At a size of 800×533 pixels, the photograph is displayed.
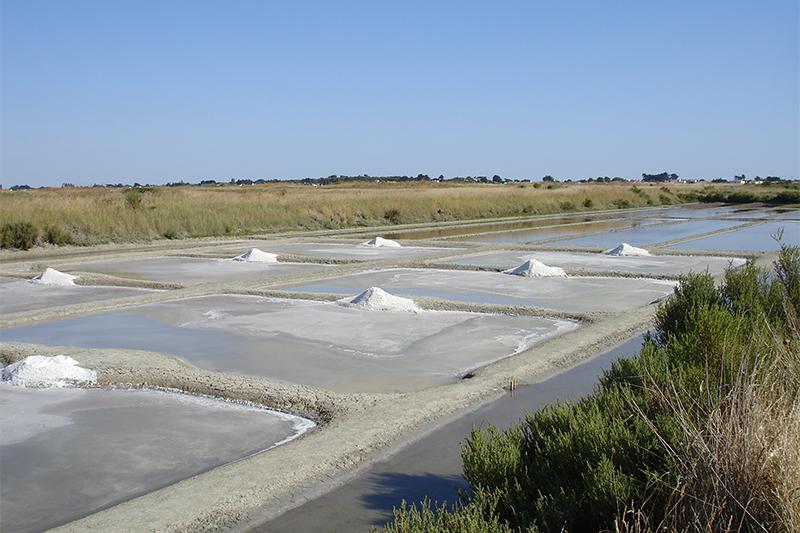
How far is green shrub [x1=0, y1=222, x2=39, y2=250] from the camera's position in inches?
944

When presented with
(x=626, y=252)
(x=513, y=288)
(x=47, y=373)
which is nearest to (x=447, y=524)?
(x=47, y=373)

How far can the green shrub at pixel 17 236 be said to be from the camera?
23969mm

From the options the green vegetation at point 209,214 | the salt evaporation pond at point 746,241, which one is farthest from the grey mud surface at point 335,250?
the salt evaporation pond at point 746,241

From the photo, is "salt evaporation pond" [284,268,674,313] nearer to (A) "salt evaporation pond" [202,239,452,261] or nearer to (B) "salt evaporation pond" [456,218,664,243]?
(A) "salt evaporation pond" [202,239,452,261]

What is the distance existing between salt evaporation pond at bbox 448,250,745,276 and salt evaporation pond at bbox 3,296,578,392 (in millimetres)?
6448

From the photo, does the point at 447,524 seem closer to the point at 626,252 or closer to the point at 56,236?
the point at 626,252

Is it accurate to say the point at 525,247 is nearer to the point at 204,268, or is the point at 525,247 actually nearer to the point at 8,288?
the point at 204,268

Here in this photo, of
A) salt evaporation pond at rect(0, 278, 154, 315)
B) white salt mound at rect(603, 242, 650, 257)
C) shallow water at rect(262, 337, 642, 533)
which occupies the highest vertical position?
salt evaporation pond at rect(0, 278, 154, 315)

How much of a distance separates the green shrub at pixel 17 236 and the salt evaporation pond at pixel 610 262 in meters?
12.8

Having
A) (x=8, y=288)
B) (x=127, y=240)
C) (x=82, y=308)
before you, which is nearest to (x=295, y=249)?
(x=127, y=240)

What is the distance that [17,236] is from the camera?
79.0 feet

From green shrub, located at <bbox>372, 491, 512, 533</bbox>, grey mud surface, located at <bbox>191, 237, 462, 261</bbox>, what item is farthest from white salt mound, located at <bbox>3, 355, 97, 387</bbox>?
grey mud surface, located at <bbox>191, 237, 462, 261</bbox>

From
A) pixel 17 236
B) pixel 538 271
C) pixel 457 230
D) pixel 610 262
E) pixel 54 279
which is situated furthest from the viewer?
pixel 457 230

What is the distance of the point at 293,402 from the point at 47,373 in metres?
2.58
